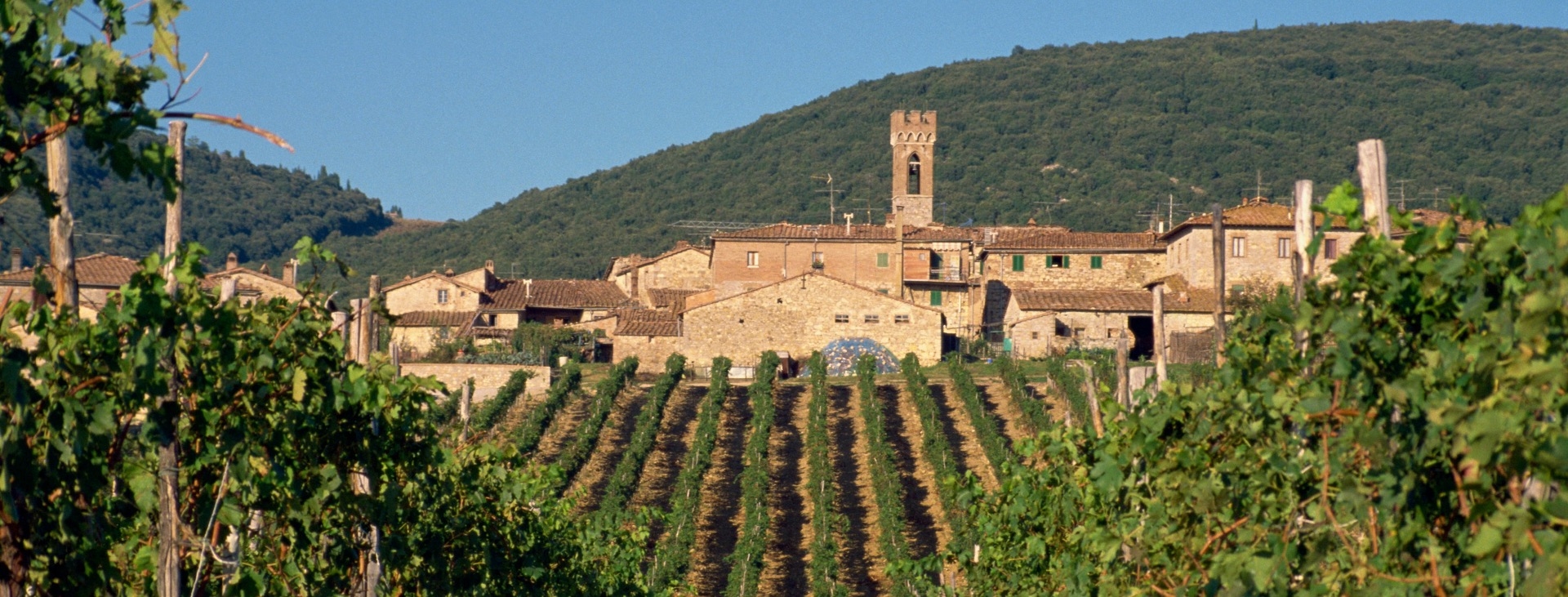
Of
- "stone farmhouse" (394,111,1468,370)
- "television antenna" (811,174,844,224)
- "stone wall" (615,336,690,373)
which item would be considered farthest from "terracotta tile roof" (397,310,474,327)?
"television antenna" (811,174,844,224)

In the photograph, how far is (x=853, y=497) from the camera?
1228 inches

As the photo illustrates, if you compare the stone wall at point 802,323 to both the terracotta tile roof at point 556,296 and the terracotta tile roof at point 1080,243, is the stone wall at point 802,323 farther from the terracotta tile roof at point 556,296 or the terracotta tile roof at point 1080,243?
the terracotta tile roof at point 556,296

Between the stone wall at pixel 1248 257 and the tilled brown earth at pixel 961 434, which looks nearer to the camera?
the tilled brown earth at pixel 961 434

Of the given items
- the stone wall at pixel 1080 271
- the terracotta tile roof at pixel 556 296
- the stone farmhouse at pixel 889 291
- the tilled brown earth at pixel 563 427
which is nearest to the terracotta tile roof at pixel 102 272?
the stone farmhouse at pixel 889 291

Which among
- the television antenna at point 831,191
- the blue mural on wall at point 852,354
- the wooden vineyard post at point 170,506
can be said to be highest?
the television antenna at point 831,191

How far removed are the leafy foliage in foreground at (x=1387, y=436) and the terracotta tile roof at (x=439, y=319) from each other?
146 feet

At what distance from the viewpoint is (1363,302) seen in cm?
558

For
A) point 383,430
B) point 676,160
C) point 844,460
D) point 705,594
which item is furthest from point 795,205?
point 383,430

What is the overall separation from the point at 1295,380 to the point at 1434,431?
150 centimetres

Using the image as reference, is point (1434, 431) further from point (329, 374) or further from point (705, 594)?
point (705, 594)

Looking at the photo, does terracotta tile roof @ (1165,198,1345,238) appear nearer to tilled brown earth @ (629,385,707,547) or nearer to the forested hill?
tilled brown earth @ (629,385,707,547)

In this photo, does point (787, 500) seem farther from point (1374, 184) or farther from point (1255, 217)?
point (1374, 184)

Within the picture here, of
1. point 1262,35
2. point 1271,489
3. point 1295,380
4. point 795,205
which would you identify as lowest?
point 1271,489

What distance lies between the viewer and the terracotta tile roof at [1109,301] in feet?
151
